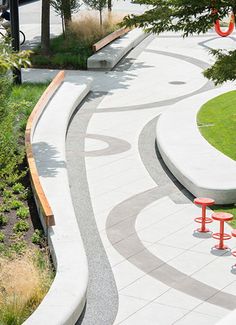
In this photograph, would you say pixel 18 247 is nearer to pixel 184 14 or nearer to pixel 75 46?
pixel 184 14

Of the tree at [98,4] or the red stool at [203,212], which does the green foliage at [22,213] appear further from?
the tree at [98,4]

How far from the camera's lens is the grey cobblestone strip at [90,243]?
11.9 meters

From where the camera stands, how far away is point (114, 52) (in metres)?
29.6

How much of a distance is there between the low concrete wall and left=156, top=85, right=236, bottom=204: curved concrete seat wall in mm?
6740

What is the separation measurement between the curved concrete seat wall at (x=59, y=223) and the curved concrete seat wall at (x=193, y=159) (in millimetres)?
2444

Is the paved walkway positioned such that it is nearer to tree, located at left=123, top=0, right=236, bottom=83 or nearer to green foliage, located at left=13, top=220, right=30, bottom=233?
green foliage, located at left=13, top=220, right=30, bottom=233

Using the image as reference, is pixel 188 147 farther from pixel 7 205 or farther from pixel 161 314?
pixel 161 314

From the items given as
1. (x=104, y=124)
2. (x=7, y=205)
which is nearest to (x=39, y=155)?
(x=7, y=205)

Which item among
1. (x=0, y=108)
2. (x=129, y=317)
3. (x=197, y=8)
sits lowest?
(x=129, y=317)

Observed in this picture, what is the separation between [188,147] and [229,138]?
4.93 feet

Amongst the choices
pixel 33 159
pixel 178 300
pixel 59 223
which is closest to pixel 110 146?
pixel 33 159

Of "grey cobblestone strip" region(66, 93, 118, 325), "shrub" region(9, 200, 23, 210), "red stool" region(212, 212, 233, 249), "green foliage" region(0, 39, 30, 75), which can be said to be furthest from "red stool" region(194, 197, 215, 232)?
"green foliage" region(0, 39, 30, 75)

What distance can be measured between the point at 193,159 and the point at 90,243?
4.21 m

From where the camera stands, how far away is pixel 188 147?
731 inches
